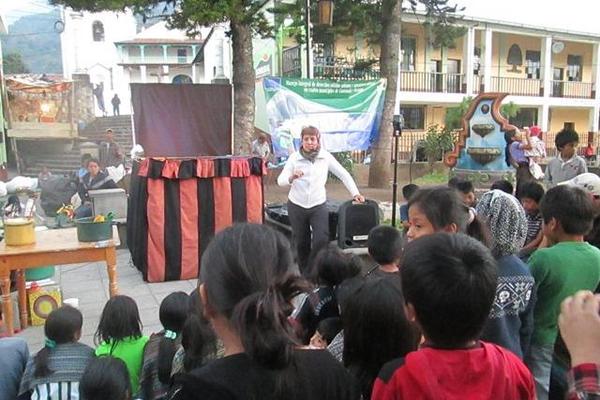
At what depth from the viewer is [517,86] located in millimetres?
25375

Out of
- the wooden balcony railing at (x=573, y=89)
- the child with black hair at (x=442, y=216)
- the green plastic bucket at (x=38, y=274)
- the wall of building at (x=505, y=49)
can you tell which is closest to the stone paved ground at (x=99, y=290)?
the green plastic bucket at (x=38, y=274)

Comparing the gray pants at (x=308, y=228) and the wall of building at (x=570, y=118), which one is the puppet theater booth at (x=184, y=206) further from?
the wall of building at (x=570, y=118)

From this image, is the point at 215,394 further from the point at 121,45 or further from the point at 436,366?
the point at 121,45

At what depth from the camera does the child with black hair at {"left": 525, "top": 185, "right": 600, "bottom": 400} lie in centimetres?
246

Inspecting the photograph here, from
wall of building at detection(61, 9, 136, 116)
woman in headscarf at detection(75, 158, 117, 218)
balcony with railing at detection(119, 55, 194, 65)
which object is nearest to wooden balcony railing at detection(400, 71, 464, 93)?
woman in headscarf at detection(75, 158, 117, 218)

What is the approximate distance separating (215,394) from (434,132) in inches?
666

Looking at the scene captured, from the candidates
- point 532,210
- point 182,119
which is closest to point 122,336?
point 532,210

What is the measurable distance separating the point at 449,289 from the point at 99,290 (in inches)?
199

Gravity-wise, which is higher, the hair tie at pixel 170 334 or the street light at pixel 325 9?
the street light at pixel 325 9

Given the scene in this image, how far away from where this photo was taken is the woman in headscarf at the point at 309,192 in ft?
18.0

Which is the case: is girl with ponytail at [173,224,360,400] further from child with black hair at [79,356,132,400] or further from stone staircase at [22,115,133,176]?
stone staircase at [22,115,133,176]

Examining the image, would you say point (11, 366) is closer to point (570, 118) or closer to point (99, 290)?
point (99, 290)

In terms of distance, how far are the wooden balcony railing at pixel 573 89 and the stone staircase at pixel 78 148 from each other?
65.8ft

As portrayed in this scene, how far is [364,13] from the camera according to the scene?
12.8 m
